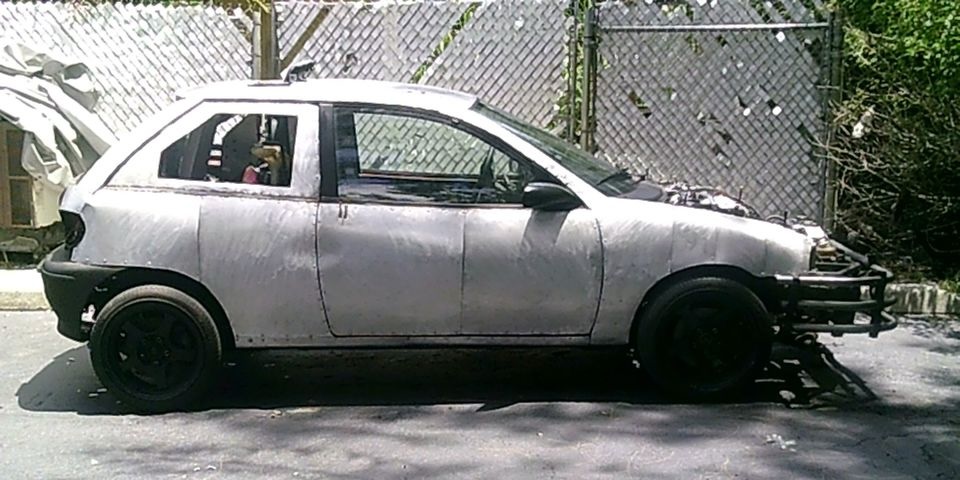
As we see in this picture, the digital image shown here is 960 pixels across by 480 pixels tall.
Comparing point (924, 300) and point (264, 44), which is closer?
point (924, 300)

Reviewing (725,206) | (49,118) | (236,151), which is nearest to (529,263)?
(725,206)

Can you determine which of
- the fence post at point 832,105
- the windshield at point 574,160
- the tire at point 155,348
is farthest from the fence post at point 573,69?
the tire at point 155,348

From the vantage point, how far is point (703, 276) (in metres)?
5.32

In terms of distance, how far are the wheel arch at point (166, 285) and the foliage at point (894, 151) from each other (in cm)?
512

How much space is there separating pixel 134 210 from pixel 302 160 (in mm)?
913

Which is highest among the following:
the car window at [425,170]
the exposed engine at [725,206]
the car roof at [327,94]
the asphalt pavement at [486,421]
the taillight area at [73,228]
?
the car roof at [327,94]

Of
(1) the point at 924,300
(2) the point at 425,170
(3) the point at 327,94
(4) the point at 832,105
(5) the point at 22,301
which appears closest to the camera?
(3) the point at 327,94

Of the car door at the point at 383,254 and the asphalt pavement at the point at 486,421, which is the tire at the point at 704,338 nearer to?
the asphalt pavement at the point at 486,421

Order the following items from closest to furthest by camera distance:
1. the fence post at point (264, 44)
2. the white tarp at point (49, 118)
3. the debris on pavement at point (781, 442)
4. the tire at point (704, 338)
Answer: the debris on pavement at point (781, 442) < the tire at point (704, 338) < the white tarp at point (49, 118) < the fence post at point (264, 44)

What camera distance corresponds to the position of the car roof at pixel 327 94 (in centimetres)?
539

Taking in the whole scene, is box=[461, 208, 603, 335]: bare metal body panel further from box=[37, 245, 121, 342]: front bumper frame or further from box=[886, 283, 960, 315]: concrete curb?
box=[886, 283, 960, 315]: concrete curb

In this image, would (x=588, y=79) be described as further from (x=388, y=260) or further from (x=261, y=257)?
(x=261, y=257)

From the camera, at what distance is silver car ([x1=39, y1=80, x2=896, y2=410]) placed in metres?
5.20

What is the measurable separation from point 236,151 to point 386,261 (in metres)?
1.10
